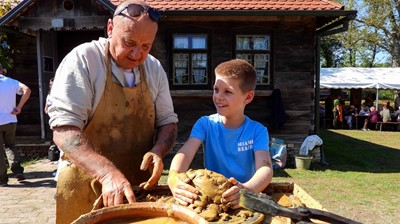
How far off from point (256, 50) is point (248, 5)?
100 centimetres

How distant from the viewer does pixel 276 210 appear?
4.08 feet

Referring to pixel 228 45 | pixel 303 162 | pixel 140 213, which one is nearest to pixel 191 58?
pixel 228 45

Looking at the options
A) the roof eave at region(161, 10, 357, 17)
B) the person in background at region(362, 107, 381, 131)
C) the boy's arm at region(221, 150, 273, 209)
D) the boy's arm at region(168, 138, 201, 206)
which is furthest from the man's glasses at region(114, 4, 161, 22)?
the person in background at region(362, 107, 381, 131)

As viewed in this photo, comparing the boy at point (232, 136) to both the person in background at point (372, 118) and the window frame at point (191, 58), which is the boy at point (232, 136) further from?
the person in background at point (372, 118)

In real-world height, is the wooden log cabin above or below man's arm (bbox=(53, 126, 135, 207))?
above

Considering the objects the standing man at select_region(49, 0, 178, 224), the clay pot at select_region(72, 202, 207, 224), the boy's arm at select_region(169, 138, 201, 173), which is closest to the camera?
the clay pot at select_region(72, 202, 207, 224)

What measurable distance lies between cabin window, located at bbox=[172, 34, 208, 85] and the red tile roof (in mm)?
651

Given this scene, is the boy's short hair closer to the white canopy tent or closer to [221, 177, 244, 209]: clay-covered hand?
[221, 177, 244, 209]: clay-covered hand

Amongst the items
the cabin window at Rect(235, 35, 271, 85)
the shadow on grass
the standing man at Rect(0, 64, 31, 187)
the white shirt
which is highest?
the cabin window at Rect(235, 35, 271, 85)

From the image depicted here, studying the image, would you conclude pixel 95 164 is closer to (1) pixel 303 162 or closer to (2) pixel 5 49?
(1) pixel 303 162

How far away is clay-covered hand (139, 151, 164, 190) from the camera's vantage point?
6.12 feet

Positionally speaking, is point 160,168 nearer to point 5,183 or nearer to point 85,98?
point 85,98

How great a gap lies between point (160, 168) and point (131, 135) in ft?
1.10

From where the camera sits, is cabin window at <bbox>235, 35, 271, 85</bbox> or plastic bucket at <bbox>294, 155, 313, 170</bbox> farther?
cabin window at <bbox>235, 35, 271, 85</bbox>
